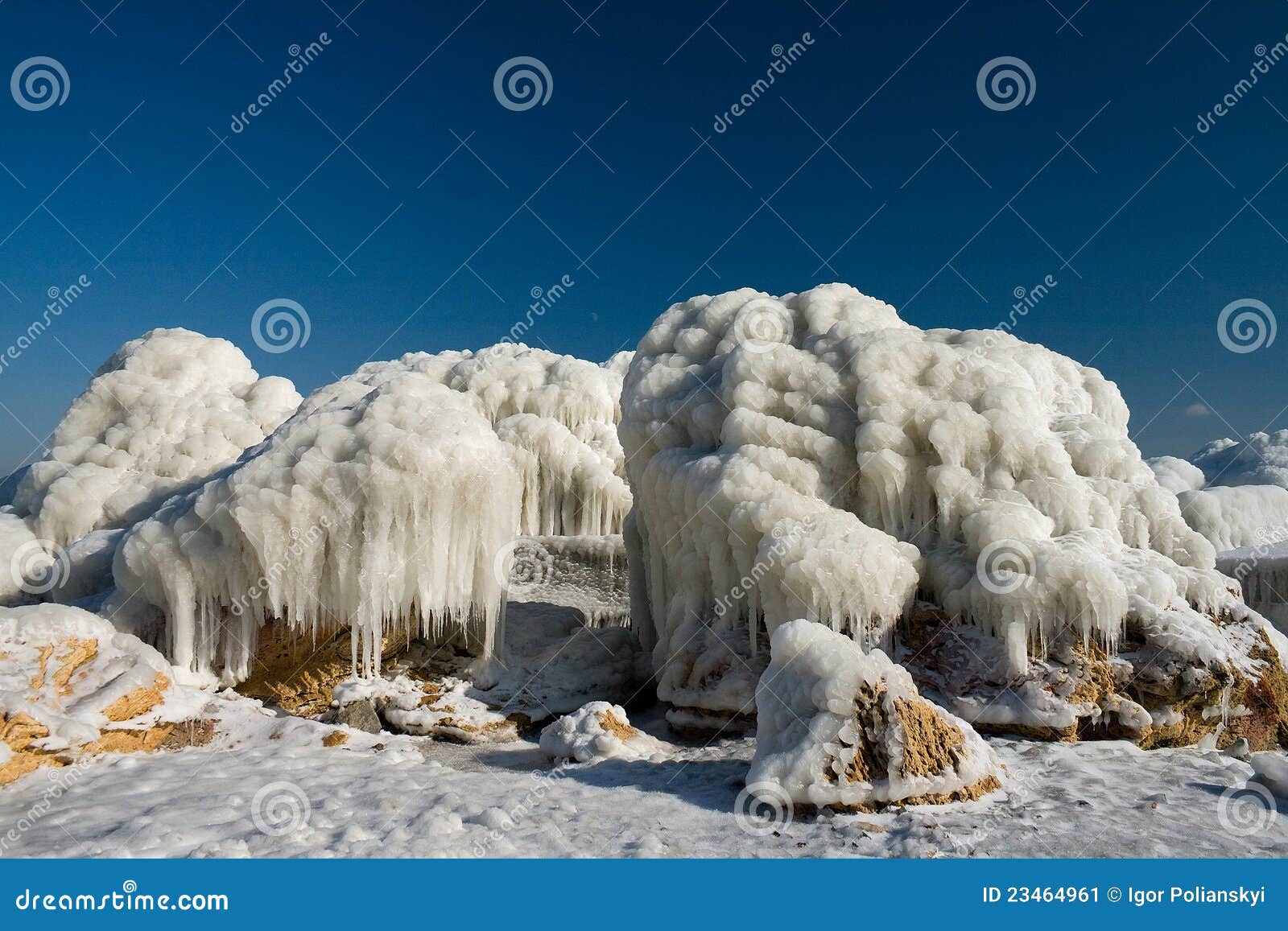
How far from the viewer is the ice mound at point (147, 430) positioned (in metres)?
13.5

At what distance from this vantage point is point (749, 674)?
403 inches

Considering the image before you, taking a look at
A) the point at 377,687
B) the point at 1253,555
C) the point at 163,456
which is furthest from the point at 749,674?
the point at 1253,555

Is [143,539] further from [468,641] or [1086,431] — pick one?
[1086,431]

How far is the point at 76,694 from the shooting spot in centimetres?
884
